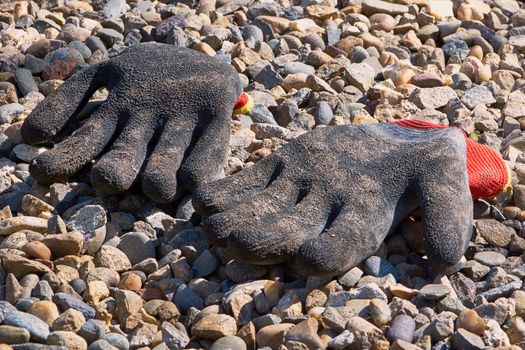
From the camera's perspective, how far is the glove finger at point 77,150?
9.09ft

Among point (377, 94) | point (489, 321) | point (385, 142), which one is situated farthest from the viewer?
point (377, 94)

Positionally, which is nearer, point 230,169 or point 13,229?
point 13,229

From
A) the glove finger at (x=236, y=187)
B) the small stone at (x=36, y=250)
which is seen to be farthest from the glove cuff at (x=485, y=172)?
the small stone at (x=36, y=250)

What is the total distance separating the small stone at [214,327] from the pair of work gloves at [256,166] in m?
0.20

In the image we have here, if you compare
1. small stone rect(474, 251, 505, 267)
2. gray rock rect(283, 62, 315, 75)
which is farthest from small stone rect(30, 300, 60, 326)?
gray rock rect(283, 62, 315, 75)

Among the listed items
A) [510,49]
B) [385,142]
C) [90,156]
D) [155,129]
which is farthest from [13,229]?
[510,49]

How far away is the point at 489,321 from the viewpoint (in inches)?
91.2

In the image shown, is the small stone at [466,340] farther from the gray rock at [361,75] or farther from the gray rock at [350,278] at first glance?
the gray rock at [361,75]

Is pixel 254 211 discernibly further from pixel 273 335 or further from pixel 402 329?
pixel 402 329

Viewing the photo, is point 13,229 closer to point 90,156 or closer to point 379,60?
point 90,156

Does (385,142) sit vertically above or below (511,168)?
above

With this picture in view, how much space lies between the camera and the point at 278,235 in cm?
245

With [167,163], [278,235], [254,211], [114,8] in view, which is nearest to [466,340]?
[278,235]

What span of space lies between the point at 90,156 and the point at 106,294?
1.76 ft
